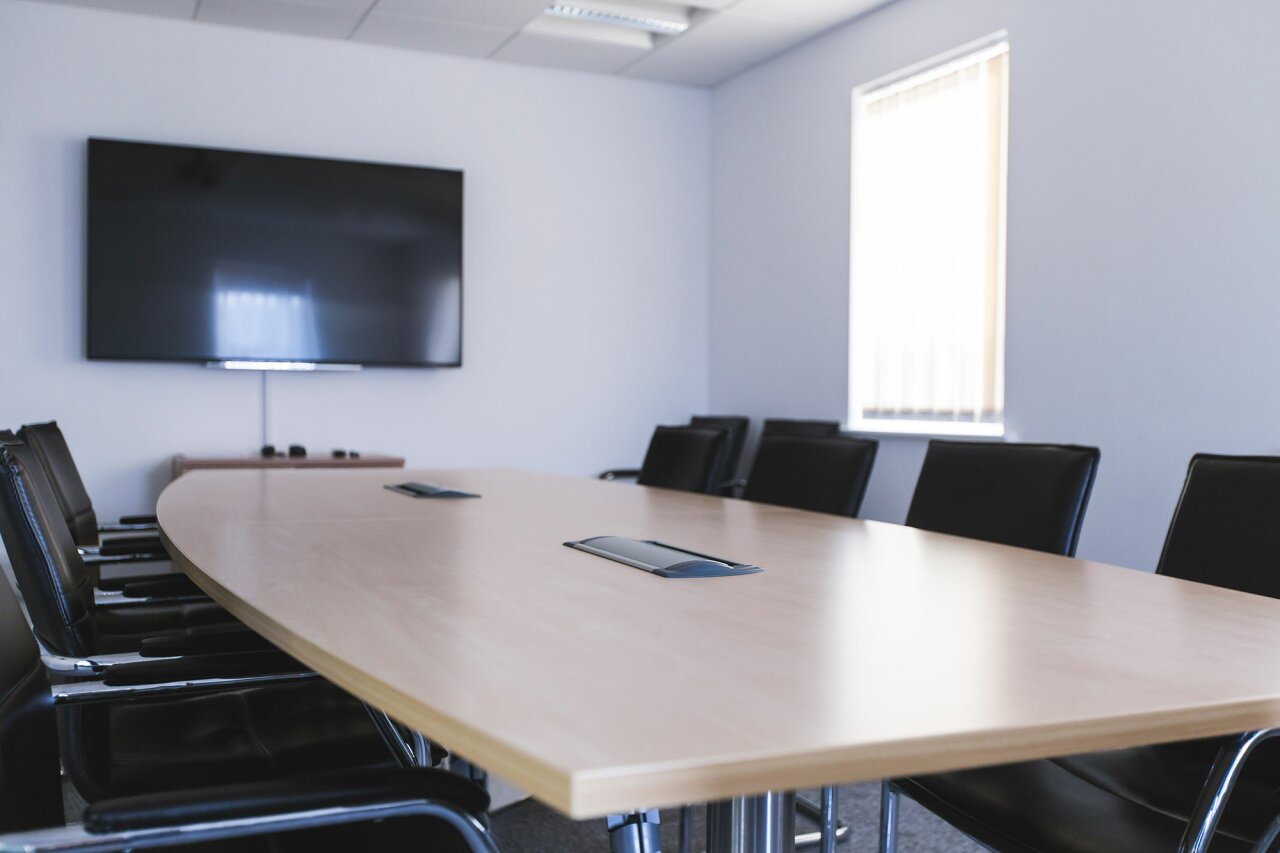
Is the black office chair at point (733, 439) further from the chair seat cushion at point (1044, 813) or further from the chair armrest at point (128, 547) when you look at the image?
the chair seat cushion at point (1044, 813)

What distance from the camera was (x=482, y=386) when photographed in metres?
6.79

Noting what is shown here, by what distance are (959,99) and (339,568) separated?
4588 millimetres

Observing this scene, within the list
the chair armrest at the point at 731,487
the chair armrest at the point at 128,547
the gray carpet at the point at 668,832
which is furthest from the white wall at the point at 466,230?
the gray carpet at the point at 668,832

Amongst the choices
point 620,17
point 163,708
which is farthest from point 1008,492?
point 620,17

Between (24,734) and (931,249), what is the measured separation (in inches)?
199

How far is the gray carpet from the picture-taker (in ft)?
9.42

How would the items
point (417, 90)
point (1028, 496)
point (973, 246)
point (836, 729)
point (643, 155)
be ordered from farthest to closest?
point (643, 155) → point (417, 90) → point (973, 246) → point (1028, 496) → point (836, 729)

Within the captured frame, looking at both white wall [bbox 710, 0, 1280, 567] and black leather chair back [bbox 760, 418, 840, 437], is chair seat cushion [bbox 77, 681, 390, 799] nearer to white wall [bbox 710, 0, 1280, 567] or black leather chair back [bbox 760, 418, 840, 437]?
white wall [bbox 710, 0, 1280, 567]

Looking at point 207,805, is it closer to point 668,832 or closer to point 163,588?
point 163,588

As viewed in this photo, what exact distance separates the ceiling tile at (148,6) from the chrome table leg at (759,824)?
5655 mm

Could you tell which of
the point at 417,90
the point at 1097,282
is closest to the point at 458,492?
the point at 1097,282

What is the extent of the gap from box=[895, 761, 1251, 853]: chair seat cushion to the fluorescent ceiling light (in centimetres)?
506

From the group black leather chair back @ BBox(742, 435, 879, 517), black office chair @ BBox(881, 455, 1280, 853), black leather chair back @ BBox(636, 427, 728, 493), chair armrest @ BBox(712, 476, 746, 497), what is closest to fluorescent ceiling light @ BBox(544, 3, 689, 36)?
chair armrest @ BBox(712, 476, 746, 497)

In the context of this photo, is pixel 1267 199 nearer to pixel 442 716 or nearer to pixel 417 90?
pixel 442 716
